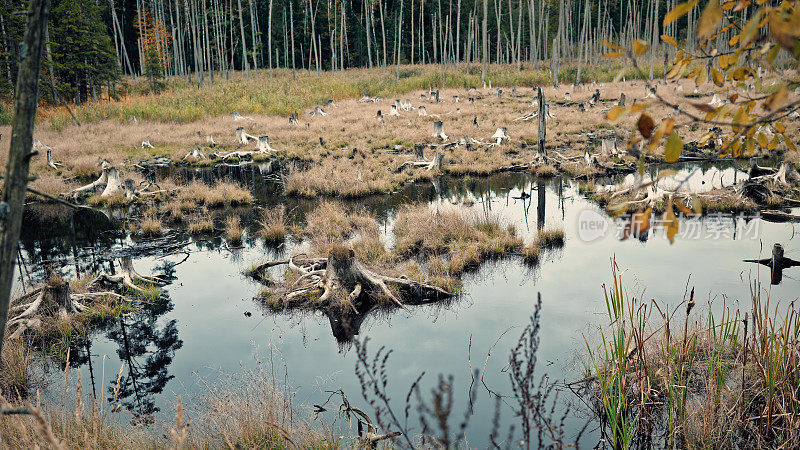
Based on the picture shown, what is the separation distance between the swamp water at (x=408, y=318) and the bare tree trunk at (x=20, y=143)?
3324 millimetres

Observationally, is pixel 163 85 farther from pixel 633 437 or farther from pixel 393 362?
pixel 633 437

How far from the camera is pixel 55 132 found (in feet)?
86.9

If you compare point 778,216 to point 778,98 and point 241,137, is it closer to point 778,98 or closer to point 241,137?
point 778,98

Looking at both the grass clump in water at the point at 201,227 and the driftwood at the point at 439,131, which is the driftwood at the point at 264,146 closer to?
the driftwood at the point at 439,131

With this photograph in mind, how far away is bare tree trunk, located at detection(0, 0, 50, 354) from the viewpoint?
6.45 ft

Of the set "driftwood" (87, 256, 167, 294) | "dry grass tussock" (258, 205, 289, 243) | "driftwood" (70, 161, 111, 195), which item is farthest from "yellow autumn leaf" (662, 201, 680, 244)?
"driftwood" (70, 161, 111, 195)

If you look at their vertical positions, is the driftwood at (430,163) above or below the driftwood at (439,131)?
below

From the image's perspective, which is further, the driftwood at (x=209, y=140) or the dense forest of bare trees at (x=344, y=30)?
the dense forest of bare trees at (x=344, y=30)

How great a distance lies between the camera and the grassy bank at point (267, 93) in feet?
101

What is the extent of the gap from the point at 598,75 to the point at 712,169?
29437 millimetres

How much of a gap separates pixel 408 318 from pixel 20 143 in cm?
→ 620

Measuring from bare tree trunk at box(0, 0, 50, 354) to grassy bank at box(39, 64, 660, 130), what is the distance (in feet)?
98.5

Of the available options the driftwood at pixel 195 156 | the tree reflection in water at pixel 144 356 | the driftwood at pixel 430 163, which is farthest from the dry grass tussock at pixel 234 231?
the driftwood at pixel 195 156

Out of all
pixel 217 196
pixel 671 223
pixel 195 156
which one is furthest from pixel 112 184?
pixel 671 223
